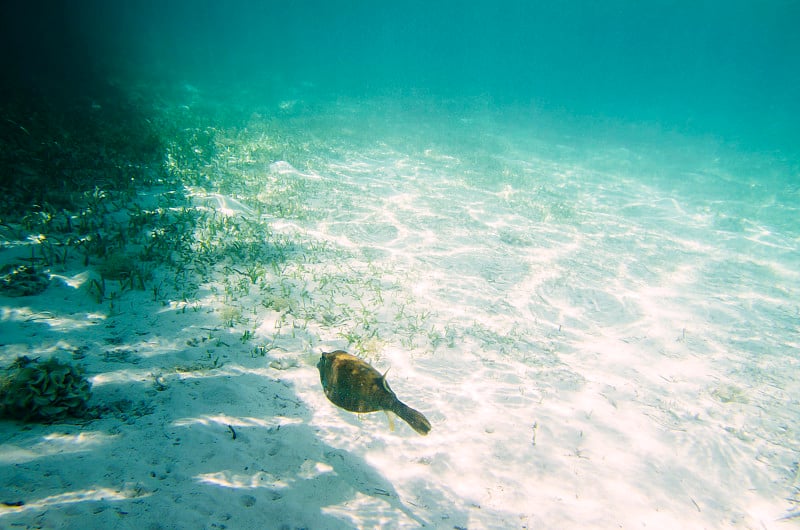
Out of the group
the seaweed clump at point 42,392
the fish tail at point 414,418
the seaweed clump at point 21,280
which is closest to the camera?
the fish tail at point 414,418

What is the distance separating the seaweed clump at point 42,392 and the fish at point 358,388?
6.72 feet

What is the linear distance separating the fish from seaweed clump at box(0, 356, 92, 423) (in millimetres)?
2048

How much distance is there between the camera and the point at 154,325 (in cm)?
414

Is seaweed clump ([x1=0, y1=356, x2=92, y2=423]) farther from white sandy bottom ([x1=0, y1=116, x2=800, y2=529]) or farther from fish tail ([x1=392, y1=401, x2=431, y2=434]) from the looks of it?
fish tail ([x1=392, y1=401, x2=431, y2=434])

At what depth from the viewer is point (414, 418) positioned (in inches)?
95.7

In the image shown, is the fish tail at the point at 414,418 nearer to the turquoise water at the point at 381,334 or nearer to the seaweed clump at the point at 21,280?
the turquoise water at the point at 381,334

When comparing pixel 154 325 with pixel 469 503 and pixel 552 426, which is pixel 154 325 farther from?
pixel 552 426

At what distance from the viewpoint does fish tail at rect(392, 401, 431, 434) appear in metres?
2.36

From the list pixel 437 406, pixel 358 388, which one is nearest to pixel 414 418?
pixel 358 388

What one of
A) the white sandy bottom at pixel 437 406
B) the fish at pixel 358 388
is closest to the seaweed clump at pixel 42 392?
the white sandy bottom at pixel 437 406

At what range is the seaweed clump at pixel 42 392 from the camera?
8.31ft

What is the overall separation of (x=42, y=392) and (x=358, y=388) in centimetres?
250

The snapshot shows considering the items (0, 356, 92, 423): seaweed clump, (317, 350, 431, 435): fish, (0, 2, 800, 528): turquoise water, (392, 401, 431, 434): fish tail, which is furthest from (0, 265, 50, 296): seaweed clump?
(392, 401, 431, 434): fish tail

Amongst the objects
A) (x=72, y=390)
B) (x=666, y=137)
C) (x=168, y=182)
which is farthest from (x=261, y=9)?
(x=72, y=390)
